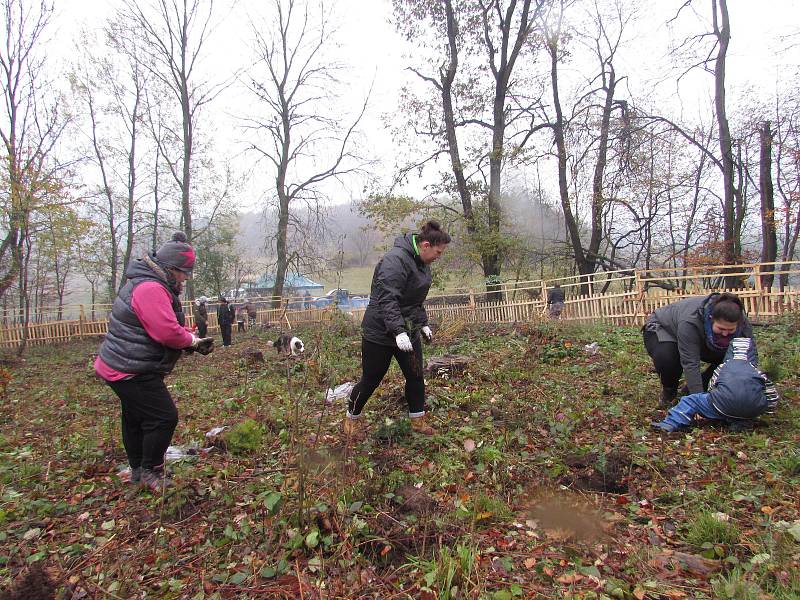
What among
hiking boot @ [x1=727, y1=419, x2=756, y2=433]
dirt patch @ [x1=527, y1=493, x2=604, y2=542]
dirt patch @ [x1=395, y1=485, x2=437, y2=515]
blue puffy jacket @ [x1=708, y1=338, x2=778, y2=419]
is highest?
blue puffy jacket @ [x1=708, y1=338, x2=778, y2=419]

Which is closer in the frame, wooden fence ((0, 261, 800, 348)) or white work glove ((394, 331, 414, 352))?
white work glove ((394, 331, 414, 352))

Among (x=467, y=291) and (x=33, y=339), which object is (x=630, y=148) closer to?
(x=467, y=291)

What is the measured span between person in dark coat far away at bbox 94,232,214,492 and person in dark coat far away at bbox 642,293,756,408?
141 inches

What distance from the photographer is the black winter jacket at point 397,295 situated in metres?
3.27

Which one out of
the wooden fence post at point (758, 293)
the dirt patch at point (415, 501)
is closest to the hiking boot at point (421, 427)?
the dirt patch at point (415, 501)

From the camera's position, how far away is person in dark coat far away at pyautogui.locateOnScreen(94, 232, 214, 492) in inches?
A: 104

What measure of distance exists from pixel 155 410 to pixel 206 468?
64cm

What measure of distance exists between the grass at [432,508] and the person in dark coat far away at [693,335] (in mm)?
349

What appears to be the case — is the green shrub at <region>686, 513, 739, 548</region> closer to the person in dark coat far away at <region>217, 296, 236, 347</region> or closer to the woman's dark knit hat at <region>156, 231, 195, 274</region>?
the woman's dark knit hat at <region>156, 231, 195, 274</region>

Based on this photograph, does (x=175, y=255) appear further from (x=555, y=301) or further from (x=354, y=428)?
(x=555, y=301)

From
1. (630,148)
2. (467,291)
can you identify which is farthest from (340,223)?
(630,148)

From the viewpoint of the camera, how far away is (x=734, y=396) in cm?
309

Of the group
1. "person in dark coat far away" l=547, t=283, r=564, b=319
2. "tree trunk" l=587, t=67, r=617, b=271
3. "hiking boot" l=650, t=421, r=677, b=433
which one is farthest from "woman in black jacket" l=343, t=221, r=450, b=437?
"tree trunk" l=587, t=67, r=617, b=271

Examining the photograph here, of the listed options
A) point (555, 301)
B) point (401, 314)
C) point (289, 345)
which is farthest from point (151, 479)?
point (555, 301)
